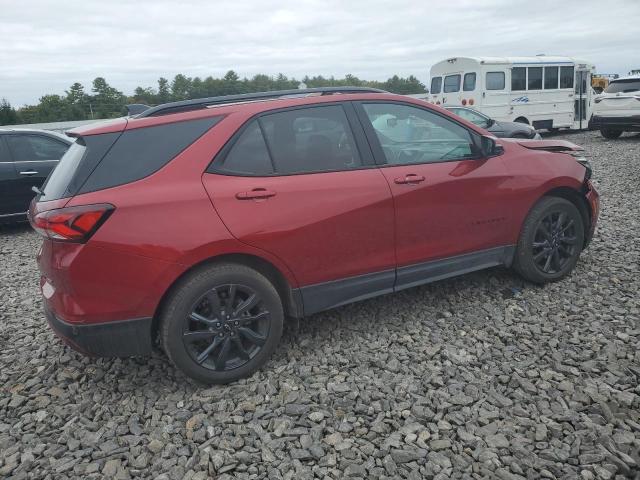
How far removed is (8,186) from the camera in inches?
282

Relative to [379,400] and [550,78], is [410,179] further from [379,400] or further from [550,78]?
[550,78]

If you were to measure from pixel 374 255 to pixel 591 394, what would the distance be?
1482mm

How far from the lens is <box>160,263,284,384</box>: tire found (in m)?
2.88

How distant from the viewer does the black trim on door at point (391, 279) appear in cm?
331

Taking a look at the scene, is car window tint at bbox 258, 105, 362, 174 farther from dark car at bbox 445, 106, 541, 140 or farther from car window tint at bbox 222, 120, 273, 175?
dark car at bbox 445, 106, 541, 140

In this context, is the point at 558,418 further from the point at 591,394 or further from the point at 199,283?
the point at 199,283

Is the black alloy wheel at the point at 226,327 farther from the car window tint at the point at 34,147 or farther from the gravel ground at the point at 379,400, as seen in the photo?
the car window tint at the point at 34,147

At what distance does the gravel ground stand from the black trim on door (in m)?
0.33

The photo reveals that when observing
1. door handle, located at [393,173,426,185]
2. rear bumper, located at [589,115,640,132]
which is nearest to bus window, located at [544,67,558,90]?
rear bumper, located at [589,115,640,132]

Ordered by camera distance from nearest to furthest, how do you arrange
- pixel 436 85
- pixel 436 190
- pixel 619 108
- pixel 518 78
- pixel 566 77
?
pixel 436 190 → pixel 619 108 → pixel 518 78 → pixel 566 77 → pixel 436 85

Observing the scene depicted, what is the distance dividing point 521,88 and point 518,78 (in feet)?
1.06

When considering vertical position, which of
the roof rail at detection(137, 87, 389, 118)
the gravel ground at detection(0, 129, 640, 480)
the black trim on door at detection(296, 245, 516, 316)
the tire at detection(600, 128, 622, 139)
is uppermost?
the roof rail at detection(137, 87, 389, 118)

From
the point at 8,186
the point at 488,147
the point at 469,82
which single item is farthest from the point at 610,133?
the point at 8,186

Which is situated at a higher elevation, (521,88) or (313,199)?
(521,88)
